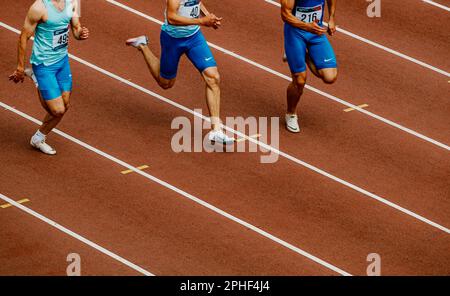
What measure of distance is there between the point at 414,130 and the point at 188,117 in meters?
3.19

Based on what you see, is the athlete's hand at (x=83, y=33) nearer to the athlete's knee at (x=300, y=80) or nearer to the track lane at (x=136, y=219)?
the track lane at (x=136, y=219)

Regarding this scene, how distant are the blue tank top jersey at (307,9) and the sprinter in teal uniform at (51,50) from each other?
289cm

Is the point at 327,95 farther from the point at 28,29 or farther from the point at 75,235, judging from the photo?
the point at 75,235

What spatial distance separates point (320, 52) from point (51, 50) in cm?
368

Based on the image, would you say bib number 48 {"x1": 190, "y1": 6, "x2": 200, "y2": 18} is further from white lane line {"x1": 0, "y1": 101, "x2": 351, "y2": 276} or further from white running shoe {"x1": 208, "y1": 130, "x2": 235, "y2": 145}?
white lane line {"x1": 0, "y1": 101, "x2": 351, "y2": 276}

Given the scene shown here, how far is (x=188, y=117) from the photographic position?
59.3ft

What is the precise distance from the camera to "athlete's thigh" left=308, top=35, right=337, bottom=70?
1738 centimetres

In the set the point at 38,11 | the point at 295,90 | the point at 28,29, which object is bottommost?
the point at 295,90

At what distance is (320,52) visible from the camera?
17406mm

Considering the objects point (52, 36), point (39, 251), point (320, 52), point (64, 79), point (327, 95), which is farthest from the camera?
point (327, 95)

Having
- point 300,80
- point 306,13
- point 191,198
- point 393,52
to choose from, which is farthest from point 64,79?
point 393,52

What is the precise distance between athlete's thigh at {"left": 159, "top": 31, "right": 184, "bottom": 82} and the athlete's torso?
0.08 meters

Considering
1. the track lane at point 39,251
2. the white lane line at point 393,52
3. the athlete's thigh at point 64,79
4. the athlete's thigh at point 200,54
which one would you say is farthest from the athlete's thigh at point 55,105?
the white lane line at point 393,52

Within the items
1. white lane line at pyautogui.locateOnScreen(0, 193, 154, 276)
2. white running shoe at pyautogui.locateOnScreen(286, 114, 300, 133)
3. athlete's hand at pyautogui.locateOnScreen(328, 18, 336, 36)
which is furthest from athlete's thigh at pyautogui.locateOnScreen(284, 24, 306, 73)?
white lane line at pyautogui.locateOnScreen(0, 193, 154, 276)
